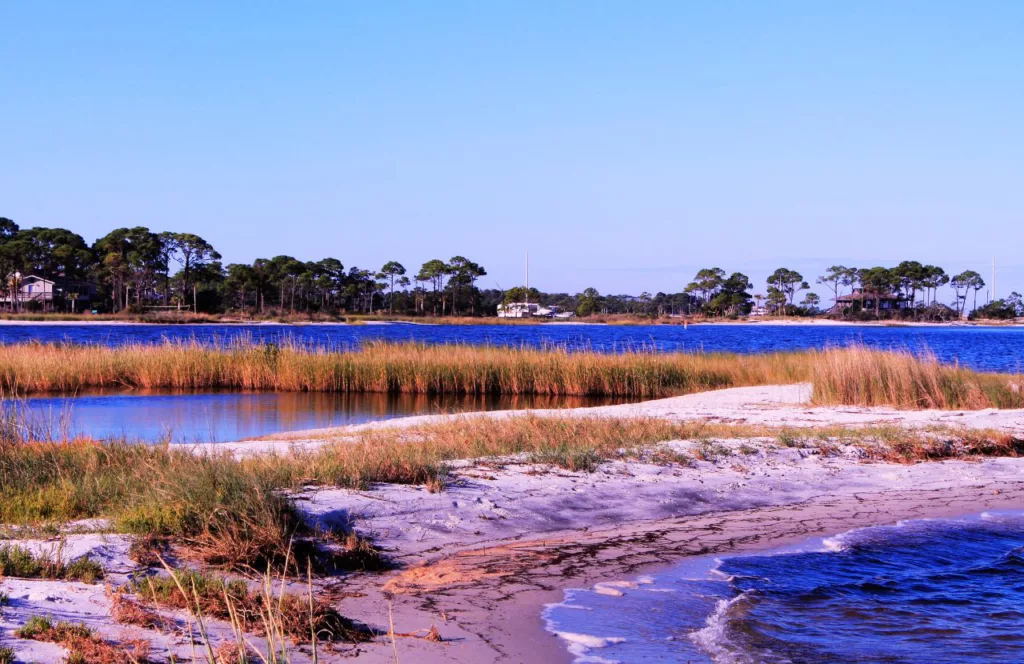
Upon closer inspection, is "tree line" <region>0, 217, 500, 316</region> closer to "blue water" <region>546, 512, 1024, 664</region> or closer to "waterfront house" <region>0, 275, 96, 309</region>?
"waterfront house" <region>0, 275, 96, 309</region>

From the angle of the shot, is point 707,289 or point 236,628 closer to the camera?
point 236,628

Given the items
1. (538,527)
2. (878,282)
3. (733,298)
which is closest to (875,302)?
(878,282)

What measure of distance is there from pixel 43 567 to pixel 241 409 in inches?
588

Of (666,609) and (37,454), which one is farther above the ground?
(37,454)

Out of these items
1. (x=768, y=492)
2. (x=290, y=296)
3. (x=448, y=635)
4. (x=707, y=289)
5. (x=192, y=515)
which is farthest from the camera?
(x=707, y=289)

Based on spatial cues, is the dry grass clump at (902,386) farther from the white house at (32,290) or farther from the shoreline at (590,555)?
the white house at (32,290)

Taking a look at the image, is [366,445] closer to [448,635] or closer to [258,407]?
[448,635]

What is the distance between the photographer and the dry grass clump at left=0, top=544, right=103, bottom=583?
5.31 m

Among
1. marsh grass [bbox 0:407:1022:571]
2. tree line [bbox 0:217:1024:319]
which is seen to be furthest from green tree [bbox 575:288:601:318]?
marsh grass [bbox 0:407:1022:571]

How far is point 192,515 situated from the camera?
20.9ft

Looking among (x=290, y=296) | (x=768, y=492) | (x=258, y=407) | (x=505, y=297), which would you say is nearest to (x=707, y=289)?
(x=505, y=297)

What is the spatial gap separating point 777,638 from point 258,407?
54.8ft

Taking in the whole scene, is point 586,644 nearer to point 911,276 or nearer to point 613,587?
point 613,587

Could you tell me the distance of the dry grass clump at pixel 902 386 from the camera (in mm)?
16562
